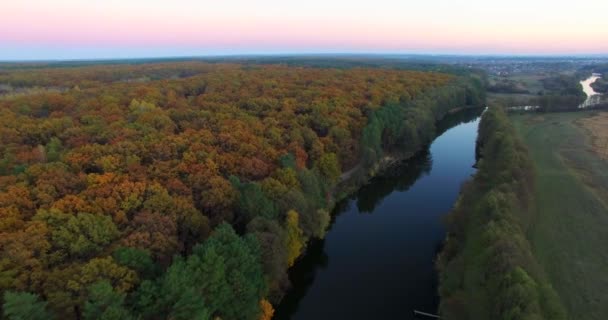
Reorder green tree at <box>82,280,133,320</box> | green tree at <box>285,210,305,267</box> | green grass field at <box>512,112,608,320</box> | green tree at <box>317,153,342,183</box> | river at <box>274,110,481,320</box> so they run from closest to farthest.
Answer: green tree at <box>82,280,133,320</box> < green grass field at <box>512,112,608,320</box> < river at <box>274,110,481,320</box> < green tree at <box>285,210,305,267</box> < green tree at <box>317,153,342,183</box>

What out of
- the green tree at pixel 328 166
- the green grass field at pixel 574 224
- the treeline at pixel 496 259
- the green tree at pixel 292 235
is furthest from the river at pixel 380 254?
the green grass field at pixel 574 224

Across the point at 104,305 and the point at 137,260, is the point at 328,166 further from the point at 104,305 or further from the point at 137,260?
the point at 104,305

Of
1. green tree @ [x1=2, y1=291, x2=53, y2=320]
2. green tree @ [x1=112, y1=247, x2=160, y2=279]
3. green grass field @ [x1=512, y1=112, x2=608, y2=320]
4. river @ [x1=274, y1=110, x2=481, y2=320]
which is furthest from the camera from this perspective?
river @ [x1=274, y1=110, x2=481, y2=320]

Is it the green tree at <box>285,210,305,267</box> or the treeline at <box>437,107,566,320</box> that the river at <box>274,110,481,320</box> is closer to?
the green tree at <box>285,210,305,267</box>

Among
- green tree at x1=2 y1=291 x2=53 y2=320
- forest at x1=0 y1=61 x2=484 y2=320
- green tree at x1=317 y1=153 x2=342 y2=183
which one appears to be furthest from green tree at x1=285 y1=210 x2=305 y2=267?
green tree at x1=2 y1=291 x2=53 y2=320

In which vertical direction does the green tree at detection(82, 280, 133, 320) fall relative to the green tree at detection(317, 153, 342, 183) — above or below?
above

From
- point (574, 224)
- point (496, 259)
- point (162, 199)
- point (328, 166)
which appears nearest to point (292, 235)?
point (162, 199)

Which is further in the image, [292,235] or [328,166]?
[328,166]
